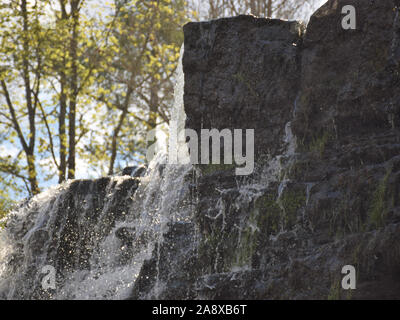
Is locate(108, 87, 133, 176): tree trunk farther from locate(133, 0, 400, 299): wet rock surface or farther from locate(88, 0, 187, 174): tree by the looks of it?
locate(133, 0, 400, 299): wet rock surface

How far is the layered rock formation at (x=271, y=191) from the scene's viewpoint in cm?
602

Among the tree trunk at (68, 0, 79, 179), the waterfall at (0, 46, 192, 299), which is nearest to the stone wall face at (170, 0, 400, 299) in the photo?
the waterfall at (0, 46, 192, 299)

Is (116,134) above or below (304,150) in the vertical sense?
above

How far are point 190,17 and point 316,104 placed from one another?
35.1ft

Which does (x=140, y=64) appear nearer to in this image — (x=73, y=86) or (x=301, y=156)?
(x=73, y=86)

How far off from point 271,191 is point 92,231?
3.20 m

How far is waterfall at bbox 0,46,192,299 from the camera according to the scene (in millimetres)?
7875

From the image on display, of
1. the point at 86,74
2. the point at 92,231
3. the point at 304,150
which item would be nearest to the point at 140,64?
the point at 86,74

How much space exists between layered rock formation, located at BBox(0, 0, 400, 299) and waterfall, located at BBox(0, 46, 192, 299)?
0.08 ft

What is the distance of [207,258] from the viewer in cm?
678

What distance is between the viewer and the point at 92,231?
28.7ft

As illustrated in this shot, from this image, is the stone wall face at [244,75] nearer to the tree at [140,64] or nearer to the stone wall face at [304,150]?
the stone wall face at [304,150]
